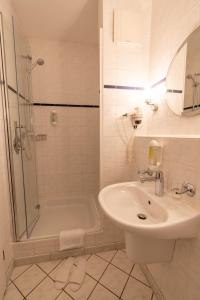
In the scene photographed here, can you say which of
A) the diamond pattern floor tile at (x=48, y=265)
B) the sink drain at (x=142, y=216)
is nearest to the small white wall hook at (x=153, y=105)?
the sink drain at (x=142, y=216)

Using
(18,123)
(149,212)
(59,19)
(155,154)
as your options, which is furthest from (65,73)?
(149,212)

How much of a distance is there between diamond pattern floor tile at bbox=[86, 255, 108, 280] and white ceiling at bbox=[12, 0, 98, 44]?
8.11 feet

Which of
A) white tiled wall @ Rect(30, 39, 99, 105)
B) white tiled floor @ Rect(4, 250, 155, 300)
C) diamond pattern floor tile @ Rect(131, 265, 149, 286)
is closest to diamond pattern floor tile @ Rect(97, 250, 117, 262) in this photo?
white tiled floor @ Rect(4, 250, 155, 300)

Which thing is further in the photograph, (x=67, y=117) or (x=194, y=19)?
(x=67, y=117)

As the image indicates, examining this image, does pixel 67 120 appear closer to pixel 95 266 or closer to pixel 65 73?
pixel 65 73

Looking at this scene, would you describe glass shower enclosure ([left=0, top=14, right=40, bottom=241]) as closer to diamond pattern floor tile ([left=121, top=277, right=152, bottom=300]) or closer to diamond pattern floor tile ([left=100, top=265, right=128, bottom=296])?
diamond pattern floor tile ([left=100, top=265, right=128, bottom=296])

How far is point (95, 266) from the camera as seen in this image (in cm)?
142

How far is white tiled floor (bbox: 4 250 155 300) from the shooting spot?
1.16 m

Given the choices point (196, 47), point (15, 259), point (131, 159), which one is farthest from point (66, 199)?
point (196, 47)

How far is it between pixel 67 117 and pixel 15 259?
1719 millimetres

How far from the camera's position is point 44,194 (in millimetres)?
2307

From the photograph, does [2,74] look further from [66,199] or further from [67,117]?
[66,199]

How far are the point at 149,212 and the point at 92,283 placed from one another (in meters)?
0.80

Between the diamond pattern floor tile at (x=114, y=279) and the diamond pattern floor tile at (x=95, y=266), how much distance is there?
0.04 meters
